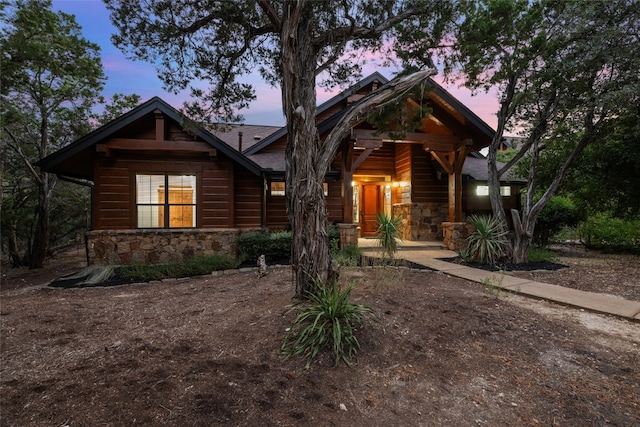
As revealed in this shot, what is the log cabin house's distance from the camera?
27.6ft

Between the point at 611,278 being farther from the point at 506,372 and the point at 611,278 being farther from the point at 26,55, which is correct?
the point at 26,55

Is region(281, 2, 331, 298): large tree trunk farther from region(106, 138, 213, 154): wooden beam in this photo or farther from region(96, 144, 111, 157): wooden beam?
region(96, 144, 111, 157): wooden beam

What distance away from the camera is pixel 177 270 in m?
7.03

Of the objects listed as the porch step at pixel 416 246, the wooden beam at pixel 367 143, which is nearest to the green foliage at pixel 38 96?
the wooden beam at pixel 367 143

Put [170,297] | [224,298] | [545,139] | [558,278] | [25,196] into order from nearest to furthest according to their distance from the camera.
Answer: [224,298] → [170,297] → [558,278] → [545,139] → [25,196]

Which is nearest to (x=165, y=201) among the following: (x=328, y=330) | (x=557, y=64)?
(x=328, y=330)

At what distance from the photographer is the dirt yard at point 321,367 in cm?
217

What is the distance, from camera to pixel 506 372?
2723mm

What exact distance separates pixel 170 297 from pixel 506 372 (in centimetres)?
508

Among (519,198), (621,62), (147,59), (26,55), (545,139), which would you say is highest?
(26,55)

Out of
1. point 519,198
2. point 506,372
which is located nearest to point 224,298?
point 506,372

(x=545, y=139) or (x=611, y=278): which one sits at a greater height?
(x=545, y=139)

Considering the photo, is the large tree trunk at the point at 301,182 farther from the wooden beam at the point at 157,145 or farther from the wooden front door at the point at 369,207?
the wooden front door at the point at 369,207

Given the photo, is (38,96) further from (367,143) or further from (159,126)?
(367,143)
